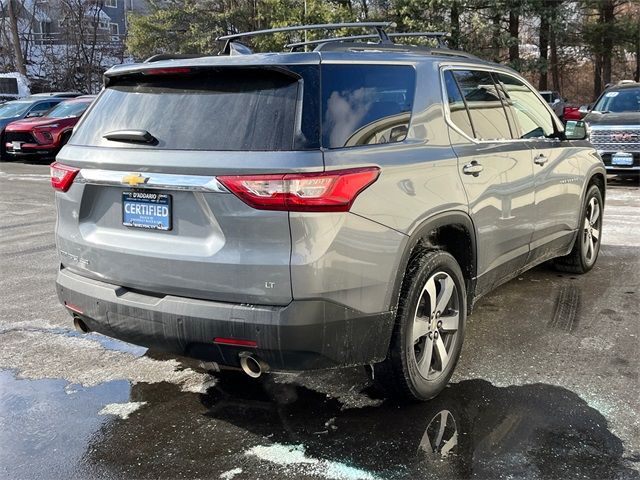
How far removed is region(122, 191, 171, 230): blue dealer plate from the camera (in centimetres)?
306

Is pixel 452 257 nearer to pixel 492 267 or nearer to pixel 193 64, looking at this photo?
pixel 492 267

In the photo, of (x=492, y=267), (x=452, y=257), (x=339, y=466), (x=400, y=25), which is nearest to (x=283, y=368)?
(x=339, y=466)

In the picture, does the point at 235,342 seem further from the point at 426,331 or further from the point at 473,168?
the point at 473,168

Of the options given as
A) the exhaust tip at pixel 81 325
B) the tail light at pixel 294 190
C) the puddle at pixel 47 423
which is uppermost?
the tail light at pixel 294 190

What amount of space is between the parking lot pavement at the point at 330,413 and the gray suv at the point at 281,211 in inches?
13.8

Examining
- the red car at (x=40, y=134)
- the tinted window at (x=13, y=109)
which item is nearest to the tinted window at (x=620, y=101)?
the red car at (x=40, y=134)

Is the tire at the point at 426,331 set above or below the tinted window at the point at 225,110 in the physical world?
below

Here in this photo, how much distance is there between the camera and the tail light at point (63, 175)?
3.45 meters

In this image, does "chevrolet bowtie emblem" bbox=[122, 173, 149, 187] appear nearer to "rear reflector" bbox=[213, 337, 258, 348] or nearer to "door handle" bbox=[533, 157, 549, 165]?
"rear reflector" bbox=[213, 337, 258, 348]

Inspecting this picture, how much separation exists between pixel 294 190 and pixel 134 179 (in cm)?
85

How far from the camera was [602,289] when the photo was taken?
567 centimetres

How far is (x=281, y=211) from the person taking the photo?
279 cm

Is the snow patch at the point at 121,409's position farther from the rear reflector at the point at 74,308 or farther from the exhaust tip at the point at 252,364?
the exhaust tip at the point at 252,364

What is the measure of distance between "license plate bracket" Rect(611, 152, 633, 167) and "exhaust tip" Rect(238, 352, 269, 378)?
10616mm
